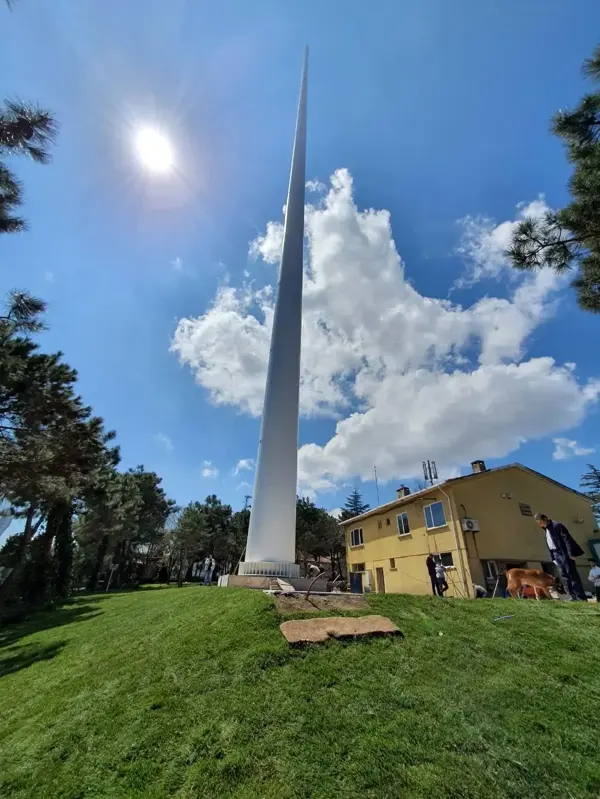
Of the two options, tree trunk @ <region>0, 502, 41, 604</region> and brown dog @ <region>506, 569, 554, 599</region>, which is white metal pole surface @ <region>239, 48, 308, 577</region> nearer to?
brown dog @ <region>506, 569, 554, 599</region>

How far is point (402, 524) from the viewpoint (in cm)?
2073

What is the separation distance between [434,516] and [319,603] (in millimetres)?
12934

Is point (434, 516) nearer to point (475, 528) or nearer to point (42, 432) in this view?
point (475, 528)

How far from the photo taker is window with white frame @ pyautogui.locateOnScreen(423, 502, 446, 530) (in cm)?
1769

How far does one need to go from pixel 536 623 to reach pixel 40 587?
27720 millimetres

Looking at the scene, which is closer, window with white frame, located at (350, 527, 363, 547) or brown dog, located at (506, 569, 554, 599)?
brown dog, located at (506, 569, 554, 599)

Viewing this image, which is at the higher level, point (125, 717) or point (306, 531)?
point (306, 531)

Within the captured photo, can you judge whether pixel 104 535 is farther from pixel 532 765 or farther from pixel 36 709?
pixel 532 765

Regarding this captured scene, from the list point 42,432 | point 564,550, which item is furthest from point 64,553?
point 564,550

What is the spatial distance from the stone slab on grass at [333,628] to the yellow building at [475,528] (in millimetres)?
12146

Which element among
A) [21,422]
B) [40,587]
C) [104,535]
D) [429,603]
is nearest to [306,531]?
[104,535]

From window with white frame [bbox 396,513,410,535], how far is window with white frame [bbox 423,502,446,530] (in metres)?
1.77

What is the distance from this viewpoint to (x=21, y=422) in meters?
14.7

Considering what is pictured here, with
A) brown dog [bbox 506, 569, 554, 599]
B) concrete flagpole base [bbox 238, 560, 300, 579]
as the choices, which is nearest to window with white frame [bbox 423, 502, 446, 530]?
brown dog [bbox 506, 569, 554, 599]
